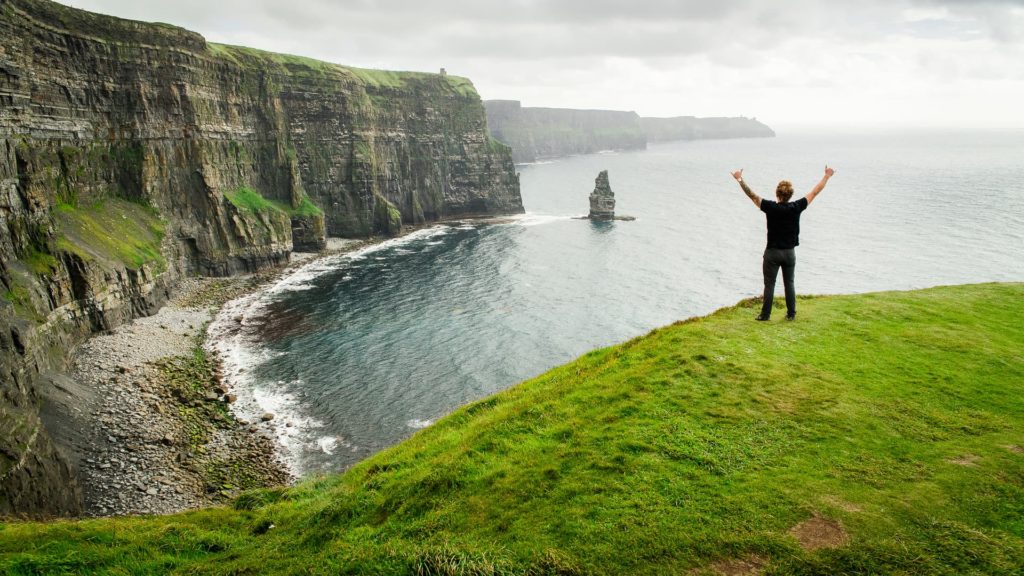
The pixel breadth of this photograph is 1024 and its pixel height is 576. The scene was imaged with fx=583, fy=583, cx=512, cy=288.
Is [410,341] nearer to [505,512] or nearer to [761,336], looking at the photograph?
[761,336]

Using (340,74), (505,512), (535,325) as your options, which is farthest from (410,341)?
(340,74)

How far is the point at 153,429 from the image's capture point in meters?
34.8

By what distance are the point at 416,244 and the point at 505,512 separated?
91.4m

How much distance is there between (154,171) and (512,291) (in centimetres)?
4286

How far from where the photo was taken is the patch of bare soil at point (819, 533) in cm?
800

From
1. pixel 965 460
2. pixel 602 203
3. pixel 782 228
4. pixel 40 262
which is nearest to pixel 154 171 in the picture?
pixel 40 262

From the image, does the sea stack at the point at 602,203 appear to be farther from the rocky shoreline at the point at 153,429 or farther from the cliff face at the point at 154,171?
the rocky shoreline at the point at 153,429

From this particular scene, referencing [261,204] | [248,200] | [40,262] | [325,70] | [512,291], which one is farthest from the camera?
[325,70]

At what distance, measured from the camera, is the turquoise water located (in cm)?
4338

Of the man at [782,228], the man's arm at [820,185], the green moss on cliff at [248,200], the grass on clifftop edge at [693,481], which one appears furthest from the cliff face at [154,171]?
the man's arm at [820,185]

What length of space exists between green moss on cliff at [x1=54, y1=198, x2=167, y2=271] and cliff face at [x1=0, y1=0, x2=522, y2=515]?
190 mm

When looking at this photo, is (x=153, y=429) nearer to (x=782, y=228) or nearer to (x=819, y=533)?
(x=782, y=228)

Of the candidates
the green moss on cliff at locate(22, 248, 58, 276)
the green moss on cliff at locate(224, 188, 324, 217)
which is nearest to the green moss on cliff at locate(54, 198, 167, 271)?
the green moss on cliff at locate(22, 248, 58, 276)

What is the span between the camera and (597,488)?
9.87 metres
